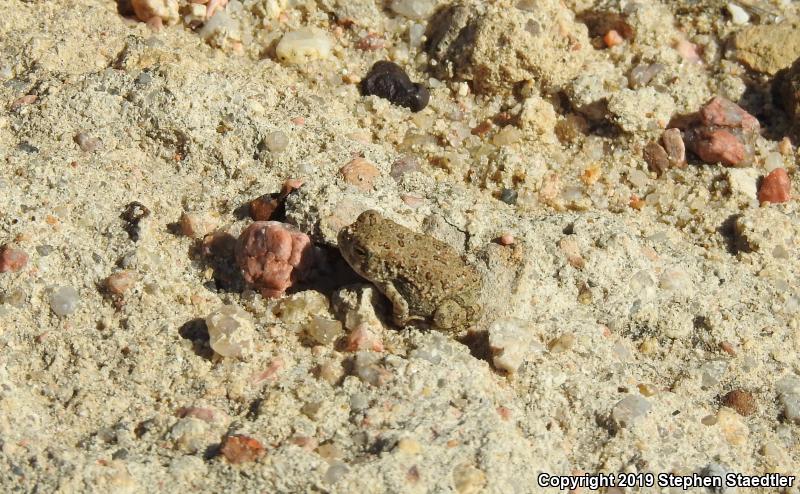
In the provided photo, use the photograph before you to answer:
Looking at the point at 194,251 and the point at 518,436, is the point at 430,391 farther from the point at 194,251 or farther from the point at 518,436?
the point at 194,251

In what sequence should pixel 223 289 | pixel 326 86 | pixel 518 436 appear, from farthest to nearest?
1. pixel 326 86
2. pixel 223 289
3. pixel 518 436

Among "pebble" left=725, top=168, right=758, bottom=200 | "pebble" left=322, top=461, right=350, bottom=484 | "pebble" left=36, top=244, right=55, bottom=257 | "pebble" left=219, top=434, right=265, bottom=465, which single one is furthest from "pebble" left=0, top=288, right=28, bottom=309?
"pebble" left=725, top=168, right=758, bottom=200

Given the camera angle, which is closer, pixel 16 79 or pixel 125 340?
pixel 125 340

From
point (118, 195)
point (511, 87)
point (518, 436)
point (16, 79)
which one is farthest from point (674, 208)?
point (16, 79)

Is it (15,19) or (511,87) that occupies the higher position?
(511,87)

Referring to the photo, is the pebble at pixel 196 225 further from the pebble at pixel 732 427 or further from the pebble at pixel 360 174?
the pebble at pixel 732 427

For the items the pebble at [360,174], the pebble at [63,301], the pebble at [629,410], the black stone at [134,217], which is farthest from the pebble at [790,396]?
the pebble at [63,301]

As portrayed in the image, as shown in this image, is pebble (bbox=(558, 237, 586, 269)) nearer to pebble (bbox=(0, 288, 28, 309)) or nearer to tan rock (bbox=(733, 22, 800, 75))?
tan rock (bbox=(733, 22, 800, 75))
